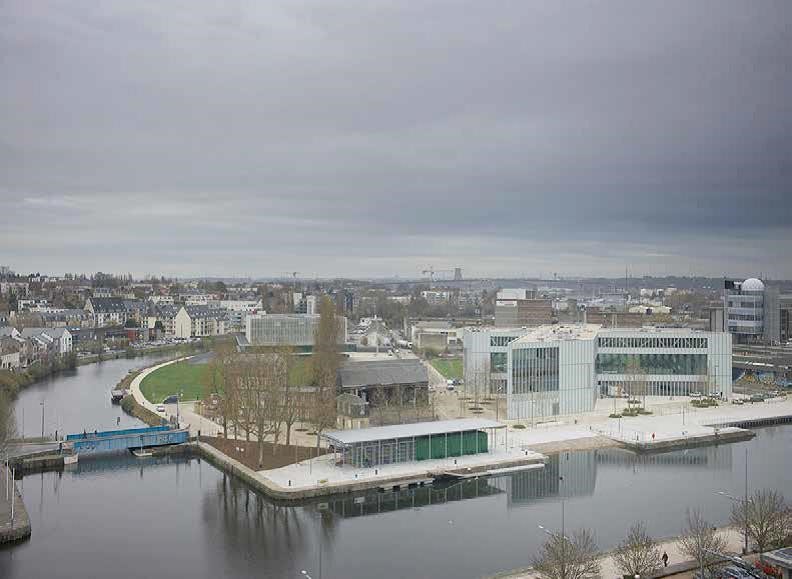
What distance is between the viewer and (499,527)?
14336 mm

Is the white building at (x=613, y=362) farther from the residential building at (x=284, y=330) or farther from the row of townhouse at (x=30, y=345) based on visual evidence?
the row of townhouse at (x=30, y=345)

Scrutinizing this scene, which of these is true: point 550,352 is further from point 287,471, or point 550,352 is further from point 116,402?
point 116,402

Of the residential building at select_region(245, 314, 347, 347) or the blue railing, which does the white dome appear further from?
the blue railing

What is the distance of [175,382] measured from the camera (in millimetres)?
31562

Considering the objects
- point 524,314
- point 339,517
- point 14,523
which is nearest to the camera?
point 14,523

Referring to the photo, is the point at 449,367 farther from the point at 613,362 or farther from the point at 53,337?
the point at 53,337

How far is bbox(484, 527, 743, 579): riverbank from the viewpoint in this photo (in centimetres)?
1147

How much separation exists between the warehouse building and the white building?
6.36 m

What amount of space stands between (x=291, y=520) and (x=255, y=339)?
2465 cm

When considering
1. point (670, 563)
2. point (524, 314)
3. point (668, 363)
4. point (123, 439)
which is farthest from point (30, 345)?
point (670, 563)

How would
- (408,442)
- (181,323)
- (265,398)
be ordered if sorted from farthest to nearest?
(181,323) < (265,398) < (408,442)

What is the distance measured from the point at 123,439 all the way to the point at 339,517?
8059 millimetres

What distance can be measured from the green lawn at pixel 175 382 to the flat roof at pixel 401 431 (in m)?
7.75

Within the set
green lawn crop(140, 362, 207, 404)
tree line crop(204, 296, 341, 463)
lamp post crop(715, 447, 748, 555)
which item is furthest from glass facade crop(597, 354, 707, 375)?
green lawn crop(140, 362, 207, 404)
